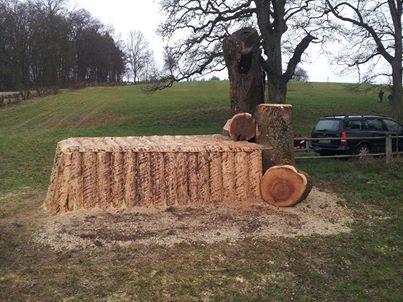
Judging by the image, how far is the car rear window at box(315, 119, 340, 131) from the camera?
52.6 ft

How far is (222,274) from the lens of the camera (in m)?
6.59

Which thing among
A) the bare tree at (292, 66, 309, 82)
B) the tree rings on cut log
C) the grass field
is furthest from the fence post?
the bare tree at (292, 66, 309, 82)

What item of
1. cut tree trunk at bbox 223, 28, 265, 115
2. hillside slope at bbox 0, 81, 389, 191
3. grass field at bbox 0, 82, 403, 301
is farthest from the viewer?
hillside slope at bbox 0, 81, 389, 191

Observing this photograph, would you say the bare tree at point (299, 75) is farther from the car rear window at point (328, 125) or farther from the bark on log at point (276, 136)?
the bark on log at point (276, 136)

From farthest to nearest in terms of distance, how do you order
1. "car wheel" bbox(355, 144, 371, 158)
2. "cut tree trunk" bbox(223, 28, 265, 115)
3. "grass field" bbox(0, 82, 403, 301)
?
"car wheel" bbox(355, 144, 371, 158) < "cut tree trunk" bbox(223, 28, 265, 115) < "grass field" bbox(0, 82, 403, 301)

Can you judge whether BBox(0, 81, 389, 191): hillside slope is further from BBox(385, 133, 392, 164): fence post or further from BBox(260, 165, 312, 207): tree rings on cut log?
BBox(385, 133, 392, 164): fence post

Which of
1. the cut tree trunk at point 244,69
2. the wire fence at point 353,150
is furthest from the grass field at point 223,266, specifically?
the cut tree trunk at point 244,69

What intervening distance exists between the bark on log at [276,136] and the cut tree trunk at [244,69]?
5.03 feet

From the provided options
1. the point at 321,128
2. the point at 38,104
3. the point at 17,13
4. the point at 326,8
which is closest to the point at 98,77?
the point at 17,13

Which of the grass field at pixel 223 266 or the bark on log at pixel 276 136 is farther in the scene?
the bark on log at pixel 276 136

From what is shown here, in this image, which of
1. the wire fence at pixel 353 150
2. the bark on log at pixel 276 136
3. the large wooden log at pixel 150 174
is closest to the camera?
the large wooden log at pixel 150 174

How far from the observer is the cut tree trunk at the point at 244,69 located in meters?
11.2

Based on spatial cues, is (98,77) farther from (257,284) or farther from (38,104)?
(257,284)

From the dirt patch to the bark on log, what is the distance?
3.37ft
